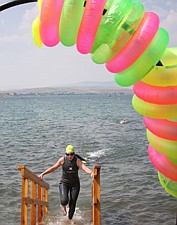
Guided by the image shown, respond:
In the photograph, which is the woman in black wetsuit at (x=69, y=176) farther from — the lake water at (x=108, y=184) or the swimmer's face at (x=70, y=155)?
the lake water at (x=108, y=184)

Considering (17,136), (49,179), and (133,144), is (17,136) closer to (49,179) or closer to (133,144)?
(133,144)

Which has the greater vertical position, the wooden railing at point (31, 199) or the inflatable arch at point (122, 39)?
the inflatable arch at point (122, 39)

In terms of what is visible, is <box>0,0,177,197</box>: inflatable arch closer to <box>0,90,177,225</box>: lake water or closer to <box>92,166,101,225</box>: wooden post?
<box>92,166,101,225</box>: wooden post

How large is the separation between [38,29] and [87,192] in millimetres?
8633

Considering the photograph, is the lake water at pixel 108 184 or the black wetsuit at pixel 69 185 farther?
the lake water at pixel 108 184

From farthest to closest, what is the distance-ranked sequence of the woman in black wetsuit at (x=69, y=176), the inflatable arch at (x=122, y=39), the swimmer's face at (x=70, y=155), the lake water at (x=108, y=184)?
the lake water at (x=108, y=184), the woman in black wetsuit at (x=69, y=176), the swimmer's face at (x=70, y=155), the inflatable arch at (x=122, y=39)

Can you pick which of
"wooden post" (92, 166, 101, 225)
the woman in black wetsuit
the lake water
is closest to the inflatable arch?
"wooden post" (92, 166, 101, 225)

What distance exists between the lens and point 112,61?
20.7ft

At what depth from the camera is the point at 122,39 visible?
6137 millimetres

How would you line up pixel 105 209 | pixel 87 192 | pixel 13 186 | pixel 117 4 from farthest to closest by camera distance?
pixel 13 186
pixel 87 192
pixel 105 209
pixel 117 4

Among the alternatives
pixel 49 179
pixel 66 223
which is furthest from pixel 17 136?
pixel 66 223

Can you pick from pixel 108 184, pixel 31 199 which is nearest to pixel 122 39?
pixel 31 199

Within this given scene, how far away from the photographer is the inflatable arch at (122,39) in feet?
19.6

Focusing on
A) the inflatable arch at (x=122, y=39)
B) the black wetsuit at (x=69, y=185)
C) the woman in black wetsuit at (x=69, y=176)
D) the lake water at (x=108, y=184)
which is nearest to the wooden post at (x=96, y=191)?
the woman in black wetsuit at (x=69, y=176)
